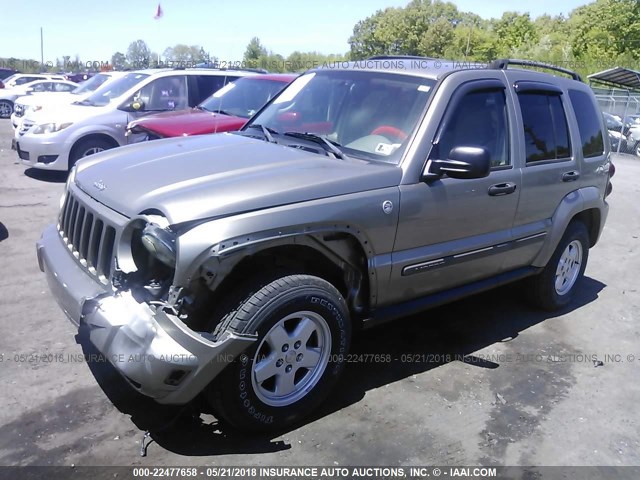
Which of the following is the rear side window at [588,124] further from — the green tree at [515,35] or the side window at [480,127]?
the green tree at [515,35]

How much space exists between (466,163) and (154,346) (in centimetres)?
208

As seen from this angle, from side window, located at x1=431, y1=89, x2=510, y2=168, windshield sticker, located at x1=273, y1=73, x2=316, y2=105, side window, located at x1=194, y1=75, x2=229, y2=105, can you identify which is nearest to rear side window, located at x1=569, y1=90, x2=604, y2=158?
side window, located at x1=431, y1=89, x2=510, y2=168

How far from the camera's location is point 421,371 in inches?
164

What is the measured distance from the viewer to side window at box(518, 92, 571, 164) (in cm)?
454

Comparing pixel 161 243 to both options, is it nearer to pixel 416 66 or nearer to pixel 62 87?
pixel 416 66

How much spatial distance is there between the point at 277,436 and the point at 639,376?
280cm

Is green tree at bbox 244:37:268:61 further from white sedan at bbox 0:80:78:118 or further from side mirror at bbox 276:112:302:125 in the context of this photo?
side mirror at bbox 276:112:302:125

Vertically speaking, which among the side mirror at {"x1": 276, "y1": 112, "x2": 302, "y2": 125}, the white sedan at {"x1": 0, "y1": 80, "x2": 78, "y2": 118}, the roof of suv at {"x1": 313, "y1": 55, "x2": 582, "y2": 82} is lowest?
the white sedan at {"x1": 0, "y1": 80, "x2": 78, "y2": 118}

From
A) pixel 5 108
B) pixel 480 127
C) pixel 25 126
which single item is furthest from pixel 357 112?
pixel 5 108

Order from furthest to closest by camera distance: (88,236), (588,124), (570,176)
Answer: (588,124), (570,176), (88,236)

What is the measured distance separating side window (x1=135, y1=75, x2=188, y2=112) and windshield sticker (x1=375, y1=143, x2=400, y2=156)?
6.71 m

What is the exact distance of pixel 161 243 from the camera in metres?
2.91

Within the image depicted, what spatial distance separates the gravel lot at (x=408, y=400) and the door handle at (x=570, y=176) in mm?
1263

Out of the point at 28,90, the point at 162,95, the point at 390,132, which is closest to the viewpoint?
the point at 390,132
